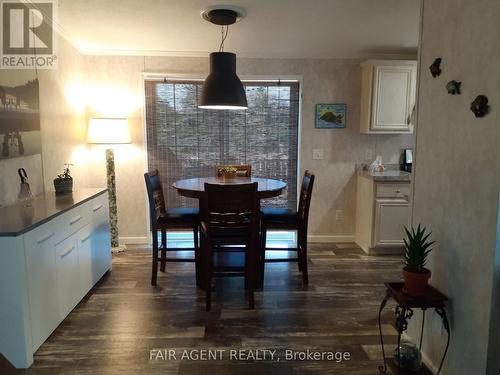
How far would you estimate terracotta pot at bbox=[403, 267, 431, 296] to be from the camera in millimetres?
1821

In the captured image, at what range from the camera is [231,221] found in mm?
2760

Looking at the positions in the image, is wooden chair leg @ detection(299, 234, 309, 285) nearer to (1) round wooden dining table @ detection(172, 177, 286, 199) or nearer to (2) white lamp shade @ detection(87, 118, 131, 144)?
(1) round wooden dining table @ detection(172, 177, 286, 199)

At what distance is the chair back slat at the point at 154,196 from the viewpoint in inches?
124

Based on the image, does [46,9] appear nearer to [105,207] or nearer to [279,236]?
[105,207]

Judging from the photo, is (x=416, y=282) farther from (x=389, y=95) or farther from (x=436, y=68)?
(x=389, y=95)

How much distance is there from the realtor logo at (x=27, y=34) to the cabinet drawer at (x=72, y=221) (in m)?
1.17

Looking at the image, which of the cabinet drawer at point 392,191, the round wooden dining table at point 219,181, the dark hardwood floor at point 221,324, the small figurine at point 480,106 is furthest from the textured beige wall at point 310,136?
the small figurine at point 480,106

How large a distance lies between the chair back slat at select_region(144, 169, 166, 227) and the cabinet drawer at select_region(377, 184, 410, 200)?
240 cm

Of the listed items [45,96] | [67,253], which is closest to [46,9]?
[45,96]

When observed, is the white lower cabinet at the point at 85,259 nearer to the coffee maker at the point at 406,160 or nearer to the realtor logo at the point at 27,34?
the realtor logo at the point at 27,34

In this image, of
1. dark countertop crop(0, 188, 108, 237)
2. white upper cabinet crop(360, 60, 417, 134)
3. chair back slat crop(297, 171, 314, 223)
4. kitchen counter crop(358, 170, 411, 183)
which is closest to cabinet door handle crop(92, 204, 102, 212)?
dark countertop crop(0, 188, 108, 237)

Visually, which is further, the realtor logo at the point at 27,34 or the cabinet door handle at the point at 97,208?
the cabinet door handle at the point at 97,208

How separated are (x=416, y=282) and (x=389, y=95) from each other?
283 centimetres

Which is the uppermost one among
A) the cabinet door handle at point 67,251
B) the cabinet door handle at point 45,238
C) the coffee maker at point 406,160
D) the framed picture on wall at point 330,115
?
the framed picture on wall at point 330,115
